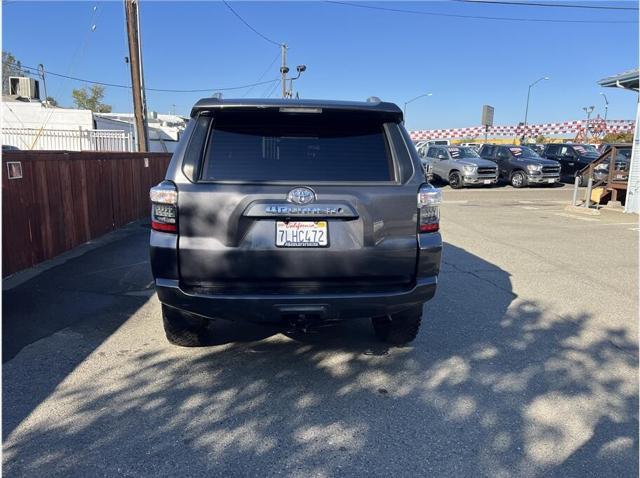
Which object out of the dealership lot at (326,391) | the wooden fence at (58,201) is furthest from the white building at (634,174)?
the wooden fence at (58,201)

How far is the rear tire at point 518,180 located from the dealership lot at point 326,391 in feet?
56.3

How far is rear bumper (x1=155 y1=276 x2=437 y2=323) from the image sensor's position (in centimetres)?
313

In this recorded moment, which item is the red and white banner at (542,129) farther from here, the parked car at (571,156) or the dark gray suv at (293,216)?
the dark gray suv at (293,216)

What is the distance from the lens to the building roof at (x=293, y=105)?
324 cm

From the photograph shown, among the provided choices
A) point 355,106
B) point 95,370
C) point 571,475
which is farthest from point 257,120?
point 571,475

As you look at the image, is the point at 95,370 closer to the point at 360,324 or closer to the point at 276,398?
the point at 276,398

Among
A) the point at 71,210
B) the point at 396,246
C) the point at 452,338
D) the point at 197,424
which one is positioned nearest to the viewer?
the point at 197,424

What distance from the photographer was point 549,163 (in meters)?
21.5

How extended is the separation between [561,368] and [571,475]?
4.68 ft

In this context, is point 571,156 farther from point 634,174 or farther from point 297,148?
point 297,148

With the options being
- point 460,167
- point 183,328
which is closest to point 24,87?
point 460,167

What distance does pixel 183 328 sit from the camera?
387 cm

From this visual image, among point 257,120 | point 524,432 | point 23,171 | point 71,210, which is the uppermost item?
point 257,120

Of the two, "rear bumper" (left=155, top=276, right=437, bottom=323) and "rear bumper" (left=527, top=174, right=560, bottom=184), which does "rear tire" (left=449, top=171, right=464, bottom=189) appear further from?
"rear bumper" (left=155, top=276, right=437, bottom=323)
